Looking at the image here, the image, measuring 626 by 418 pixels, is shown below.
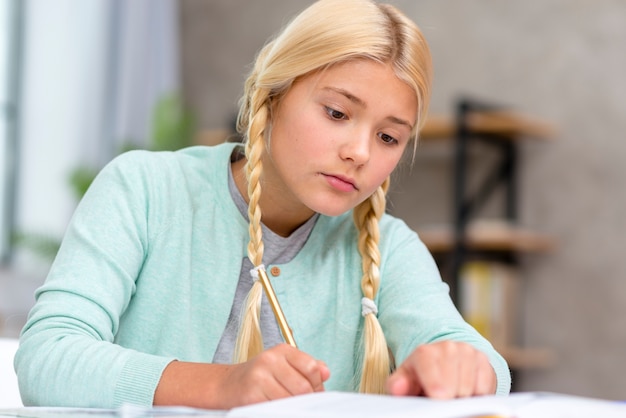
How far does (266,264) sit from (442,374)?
1.53 ft

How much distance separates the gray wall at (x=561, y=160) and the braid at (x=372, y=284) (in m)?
2.28

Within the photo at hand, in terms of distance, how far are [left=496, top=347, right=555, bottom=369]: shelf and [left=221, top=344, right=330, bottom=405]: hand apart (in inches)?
96.2

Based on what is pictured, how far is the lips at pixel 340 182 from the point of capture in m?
1.19

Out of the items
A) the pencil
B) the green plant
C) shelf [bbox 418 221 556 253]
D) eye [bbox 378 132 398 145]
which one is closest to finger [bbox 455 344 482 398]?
the pencil

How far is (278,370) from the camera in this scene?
87cm

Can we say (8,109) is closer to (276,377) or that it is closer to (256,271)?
(256,271)

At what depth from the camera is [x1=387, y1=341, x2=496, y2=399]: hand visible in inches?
35.1

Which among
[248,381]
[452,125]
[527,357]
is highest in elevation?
[452,125]

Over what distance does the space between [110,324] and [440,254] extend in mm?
2590

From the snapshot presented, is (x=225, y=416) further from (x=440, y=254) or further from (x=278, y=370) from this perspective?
(x=440, y=254)

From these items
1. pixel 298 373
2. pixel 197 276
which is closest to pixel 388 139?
pixel 197 276

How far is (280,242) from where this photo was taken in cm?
134

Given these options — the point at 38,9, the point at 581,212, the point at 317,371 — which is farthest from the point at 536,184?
the point at 317,371

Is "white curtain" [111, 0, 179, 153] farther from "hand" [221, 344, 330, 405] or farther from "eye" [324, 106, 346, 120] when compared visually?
"hand" [221, 344, 330, 405]
